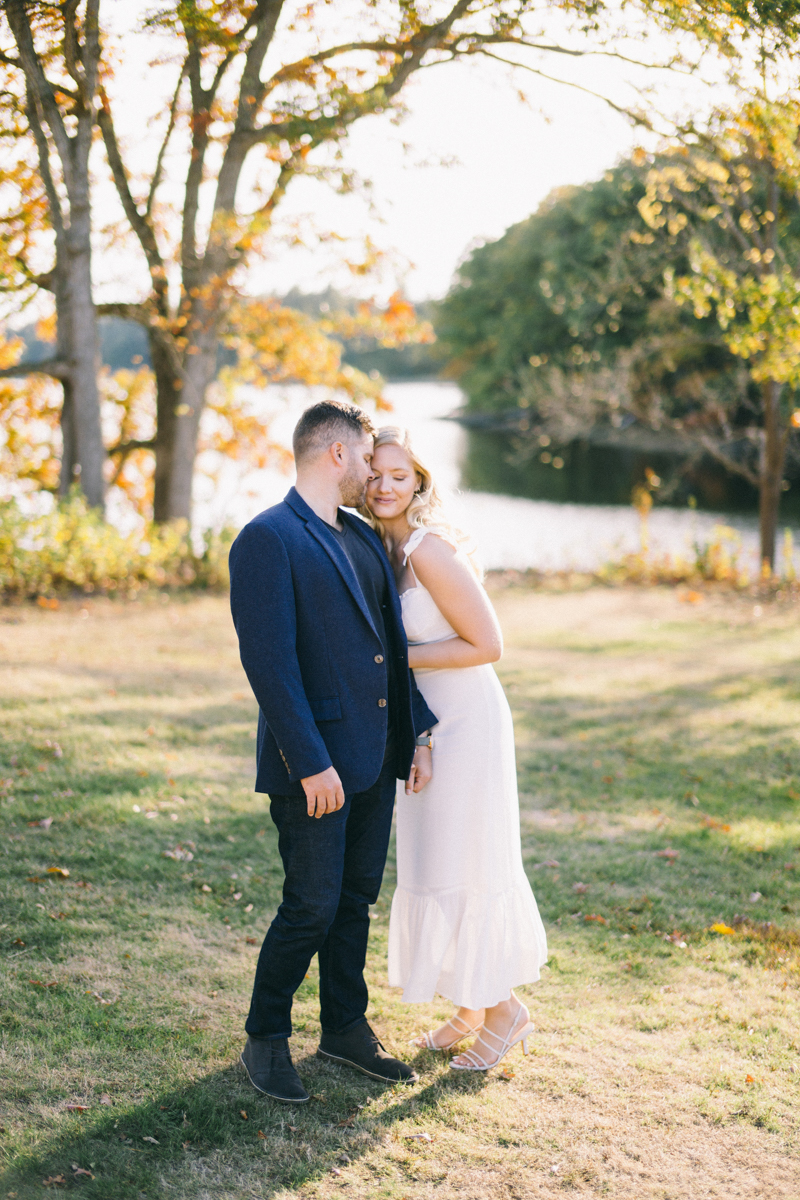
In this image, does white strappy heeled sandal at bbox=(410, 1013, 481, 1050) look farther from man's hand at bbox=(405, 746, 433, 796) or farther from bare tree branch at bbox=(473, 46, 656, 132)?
bare tree branch at bbox=(473, 46, 656, 132)

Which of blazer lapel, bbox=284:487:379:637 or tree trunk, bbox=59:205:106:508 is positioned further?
tree trunk, bbox=59:205:106:508

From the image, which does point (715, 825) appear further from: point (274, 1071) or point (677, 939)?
point (274, 1071)

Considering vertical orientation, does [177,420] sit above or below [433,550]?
above

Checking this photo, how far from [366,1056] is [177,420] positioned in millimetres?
11716

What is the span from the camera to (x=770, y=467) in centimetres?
1591

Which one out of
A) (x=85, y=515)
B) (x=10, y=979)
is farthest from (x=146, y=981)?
(x=85, y=515)

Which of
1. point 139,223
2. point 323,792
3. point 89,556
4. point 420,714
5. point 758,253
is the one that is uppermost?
point 139,223

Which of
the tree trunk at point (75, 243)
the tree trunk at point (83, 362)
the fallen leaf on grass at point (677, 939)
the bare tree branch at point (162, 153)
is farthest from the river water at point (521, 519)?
the fallen leaf on grass at point (677, 939)

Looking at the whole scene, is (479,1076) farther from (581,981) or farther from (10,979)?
(10,979)

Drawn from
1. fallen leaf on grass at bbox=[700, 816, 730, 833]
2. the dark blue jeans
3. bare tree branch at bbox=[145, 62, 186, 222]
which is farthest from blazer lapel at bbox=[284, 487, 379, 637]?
bare tree branch at bbox=[145, 62, 186, 222]

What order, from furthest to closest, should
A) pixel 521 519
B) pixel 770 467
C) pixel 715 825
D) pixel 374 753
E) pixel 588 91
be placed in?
pixel 521 519 → pixel 770 467 → pixel 588 91 → pixel 715 825 → pixel 374 753

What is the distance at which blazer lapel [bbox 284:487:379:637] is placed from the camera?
114 inches

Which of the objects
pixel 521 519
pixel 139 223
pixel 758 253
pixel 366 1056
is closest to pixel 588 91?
pixel 758 253

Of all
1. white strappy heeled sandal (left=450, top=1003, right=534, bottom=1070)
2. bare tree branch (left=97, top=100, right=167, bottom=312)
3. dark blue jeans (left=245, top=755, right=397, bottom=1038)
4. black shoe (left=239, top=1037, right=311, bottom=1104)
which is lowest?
white strappy heeled sandal (left=450, top=1003, right=534, bottom=1070)
